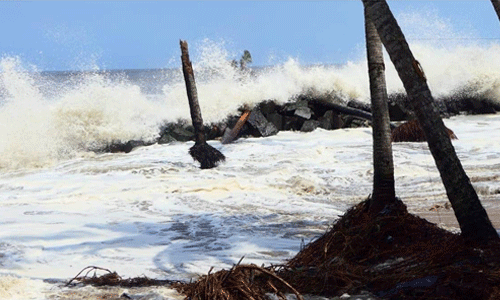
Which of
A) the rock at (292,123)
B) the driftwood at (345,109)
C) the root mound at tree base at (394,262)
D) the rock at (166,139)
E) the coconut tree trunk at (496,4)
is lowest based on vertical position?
the root mound at tree base at (394,262)

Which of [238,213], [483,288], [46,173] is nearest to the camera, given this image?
[483,288]

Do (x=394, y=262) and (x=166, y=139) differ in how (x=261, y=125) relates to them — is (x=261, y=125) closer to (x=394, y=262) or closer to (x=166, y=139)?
(x=166, y=139)

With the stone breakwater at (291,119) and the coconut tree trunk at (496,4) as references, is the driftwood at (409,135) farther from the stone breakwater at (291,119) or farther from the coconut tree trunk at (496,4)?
the coconut tree trunk at (496,4)

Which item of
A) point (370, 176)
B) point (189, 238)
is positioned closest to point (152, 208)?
point (189, 238)

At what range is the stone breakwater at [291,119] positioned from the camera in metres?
19.8

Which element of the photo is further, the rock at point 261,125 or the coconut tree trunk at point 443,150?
the rock at point 261,125

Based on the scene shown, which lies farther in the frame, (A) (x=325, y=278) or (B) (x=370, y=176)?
(B) (x=370, y=176)

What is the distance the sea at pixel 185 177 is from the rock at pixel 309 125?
2.15 ft

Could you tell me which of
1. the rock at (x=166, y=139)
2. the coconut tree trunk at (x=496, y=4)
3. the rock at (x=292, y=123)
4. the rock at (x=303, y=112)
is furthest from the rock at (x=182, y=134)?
the coconut tree trunk at (x=496, y=4)

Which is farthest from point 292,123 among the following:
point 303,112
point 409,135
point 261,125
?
point 409,135

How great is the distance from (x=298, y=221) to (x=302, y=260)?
302 cm

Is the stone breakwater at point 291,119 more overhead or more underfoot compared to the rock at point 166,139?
more overhead

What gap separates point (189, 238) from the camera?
7.99 meters

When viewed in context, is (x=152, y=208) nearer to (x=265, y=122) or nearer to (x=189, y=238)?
(x=189, y=238)
